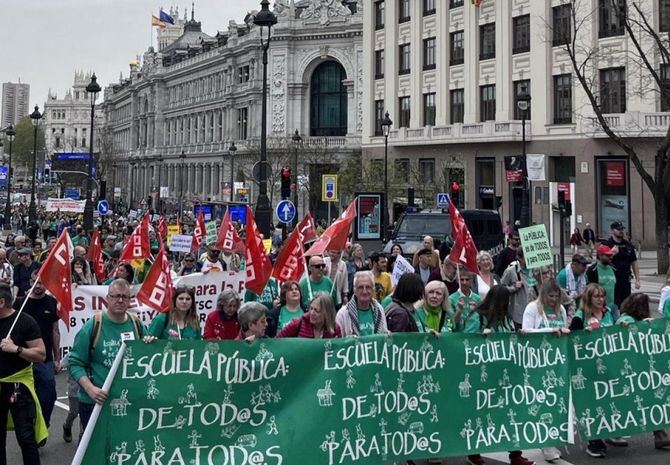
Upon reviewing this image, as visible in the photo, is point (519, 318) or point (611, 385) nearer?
point (611, 385)

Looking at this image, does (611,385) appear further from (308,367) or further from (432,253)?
(432,253)

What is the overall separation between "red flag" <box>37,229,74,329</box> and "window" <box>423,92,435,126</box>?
42250 millimetres

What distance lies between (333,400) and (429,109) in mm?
44482

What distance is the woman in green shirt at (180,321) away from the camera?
7465mm

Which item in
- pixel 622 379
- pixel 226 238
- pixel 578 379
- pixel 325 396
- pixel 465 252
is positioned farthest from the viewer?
pixel 226 238

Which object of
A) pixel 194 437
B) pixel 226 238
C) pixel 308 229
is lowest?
pixel 194 437

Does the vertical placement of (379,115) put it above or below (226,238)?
above

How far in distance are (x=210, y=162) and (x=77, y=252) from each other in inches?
3006

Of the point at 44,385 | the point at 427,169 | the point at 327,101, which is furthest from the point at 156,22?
the point at 44,385

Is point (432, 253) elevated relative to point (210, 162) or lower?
lower

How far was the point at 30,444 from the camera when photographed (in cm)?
648

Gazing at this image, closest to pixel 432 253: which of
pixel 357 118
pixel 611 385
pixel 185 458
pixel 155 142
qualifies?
pixel 611 385

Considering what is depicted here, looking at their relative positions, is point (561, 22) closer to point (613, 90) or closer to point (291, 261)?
point (613, 90)

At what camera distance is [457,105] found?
47719mm
